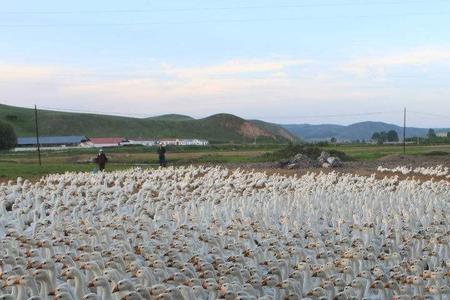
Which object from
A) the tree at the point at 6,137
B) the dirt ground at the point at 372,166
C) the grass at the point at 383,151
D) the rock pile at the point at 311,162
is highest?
the tree at the point at 6,137

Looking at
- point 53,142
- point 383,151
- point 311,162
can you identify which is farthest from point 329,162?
point 53,142

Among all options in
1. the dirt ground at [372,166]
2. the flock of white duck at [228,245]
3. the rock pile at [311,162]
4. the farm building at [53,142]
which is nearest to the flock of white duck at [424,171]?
the dirt ground at [372,166]

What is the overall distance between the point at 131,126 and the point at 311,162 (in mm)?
103883

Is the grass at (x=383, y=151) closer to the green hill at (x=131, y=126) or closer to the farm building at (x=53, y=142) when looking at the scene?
the farm building at (x=53, y=142)

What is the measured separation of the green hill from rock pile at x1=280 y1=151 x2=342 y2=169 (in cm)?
8936

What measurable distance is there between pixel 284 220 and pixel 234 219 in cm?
123

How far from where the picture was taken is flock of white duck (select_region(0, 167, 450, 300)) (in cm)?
1005

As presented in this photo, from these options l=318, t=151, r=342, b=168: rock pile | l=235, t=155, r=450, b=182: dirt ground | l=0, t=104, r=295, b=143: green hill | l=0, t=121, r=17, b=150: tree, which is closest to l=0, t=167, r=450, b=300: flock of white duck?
l=235, t=155, r=450, b=182: dirt ground

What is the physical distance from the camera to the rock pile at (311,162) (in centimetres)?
3778

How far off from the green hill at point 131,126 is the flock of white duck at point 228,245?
108055 millimetres

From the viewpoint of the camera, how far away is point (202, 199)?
22016 mm

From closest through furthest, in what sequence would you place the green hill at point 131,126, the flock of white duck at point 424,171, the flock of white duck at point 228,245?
the flock of white duck at point 228,245, the flock of white duck at point 424,171, the green hill at point 131,126

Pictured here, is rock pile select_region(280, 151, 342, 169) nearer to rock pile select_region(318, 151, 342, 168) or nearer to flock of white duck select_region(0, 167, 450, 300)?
rock pile select_region(318, 151, 342, 168)

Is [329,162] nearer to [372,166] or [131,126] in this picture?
[372,166]
